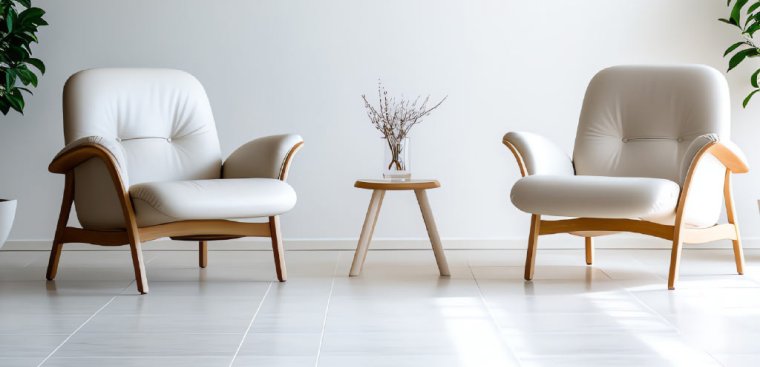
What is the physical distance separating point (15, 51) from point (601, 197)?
112 inches

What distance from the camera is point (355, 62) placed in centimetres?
480

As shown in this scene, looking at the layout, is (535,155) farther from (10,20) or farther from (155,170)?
(10,20)

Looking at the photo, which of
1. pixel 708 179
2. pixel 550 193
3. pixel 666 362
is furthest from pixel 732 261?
pixel 666 362

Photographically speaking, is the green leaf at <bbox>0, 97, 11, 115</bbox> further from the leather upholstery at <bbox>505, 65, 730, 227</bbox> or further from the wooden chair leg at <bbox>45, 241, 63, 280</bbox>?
the leather upholstery at <bbox>505, 65, 730, 227</bbox>

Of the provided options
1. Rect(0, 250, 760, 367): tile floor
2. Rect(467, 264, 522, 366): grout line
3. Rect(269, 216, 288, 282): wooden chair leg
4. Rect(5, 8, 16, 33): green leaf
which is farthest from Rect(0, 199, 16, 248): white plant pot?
Rect(467, 264, 522, 366): grout line

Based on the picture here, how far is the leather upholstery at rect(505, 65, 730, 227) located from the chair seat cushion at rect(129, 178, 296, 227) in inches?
43.6

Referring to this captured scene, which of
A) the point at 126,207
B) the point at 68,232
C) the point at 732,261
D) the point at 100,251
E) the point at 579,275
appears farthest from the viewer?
the point at 100,251

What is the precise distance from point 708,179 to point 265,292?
72.6 inches

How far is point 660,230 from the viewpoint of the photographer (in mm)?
3523

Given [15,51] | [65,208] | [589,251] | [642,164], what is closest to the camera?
[65,208]

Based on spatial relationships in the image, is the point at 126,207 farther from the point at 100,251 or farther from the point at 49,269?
the point at 100,251

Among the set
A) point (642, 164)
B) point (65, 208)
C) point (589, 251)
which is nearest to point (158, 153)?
point (65, 208)

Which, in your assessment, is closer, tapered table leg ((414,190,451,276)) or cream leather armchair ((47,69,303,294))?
cream leather armchair ((47,69,303,294))

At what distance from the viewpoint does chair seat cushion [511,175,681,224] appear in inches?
132
